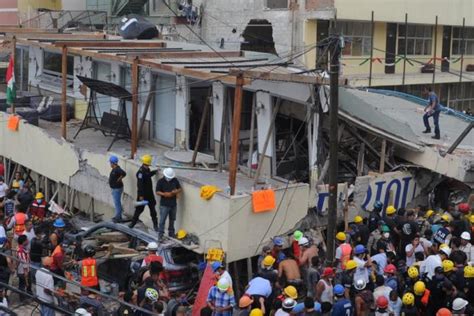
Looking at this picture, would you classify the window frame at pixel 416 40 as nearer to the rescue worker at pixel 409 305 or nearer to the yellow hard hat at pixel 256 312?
the rescue worker at pixel 409 305

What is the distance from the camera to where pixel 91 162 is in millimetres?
16438

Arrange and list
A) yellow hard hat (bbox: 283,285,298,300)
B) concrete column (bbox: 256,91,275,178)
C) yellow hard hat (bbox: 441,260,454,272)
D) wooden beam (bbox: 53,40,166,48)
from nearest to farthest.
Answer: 1. yellow hard hat (bbox: 283,285,298,300)
2. yellow hard hat (bbox: 441,260,454,272)
3. concrete column (bbox: 256,91,275,178)
4. wooden beam (bbox: 53,40,166,48)

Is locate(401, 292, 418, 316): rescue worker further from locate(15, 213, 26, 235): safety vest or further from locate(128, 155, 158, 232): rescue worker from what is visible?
locate(15, 213, 26, 235): safety vest

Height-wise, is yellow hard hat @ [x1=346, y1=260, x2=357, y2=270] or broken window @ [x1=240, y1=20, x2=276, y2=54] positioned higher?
broken window @ [x1=240, y1=20, x2=276, y2=54]

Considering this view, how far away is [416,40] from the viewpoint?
31766mm

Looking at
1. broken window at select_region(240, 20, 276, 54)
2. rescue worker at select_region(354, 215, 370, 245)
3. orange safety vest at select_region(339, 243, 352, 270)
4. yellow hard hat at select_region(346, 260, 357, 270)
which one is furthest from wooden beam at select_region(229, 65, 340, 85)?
broken window at select_region(240, 20, 276, 54)

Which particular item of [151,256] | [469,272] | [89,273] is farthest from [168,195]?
[469,272]

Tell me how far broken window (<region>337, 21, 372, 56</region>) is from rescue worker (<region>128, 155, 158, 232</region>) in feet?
53.6

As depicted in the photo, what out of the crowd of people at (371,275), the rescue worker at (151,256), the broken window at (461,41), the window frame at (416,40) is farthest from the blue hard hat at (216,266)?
the broken window at (461,41)

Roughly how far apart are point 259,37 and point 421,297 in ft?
64.2

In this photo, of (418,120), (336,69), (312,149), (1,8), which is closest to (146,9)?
(1,8)

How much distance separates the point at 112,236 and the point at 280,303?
4.82 m

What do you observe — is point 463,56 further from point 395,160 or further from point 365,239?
point 365,239

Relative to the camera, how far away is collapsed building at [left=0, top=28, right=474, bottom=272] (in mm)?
13250
